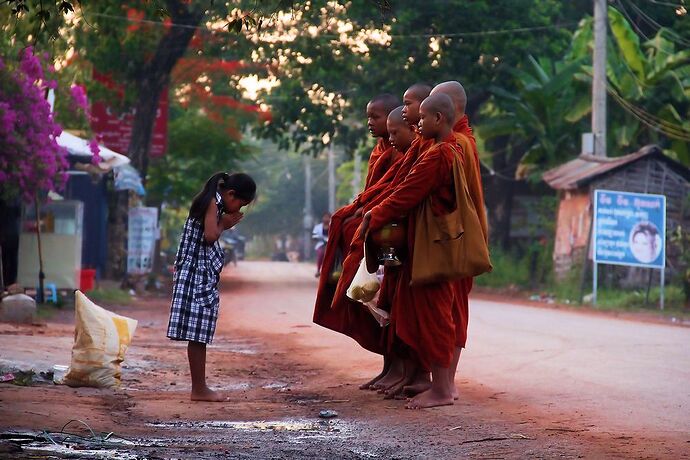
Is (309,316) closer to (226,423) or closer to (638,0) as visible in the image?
(226,423)

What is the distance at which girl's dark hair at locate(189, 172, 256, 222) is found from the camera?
7.89 meters

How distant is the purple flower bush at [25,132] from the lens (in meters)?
15.8

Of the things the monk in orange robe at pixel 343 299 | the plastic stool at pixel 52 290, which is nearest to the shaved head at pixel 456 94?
the monk in orange robe at pixel 343 299

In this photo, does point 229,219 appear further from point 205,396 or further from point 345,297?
point 205,396

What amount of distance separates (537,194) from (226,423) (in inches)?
1071

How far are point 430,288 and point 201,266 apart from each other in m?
1.55

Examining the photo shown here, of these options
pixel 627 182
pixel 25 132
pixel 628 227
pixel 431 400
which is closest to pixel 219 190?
pixel 431 400

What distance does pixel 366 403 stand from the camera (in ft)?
25.9

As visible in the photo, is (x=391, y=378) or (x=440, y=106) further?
(x=391, y=378)

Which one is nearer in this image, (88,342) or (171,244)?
(88,342)

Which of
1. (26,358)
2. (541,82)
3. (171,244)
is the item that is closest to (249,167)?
(171,244)

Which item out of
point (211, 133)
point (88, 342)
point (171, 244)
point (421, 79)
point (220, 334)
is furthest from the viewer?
point (171, 244)

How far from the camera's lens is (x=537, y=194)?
33.4 m

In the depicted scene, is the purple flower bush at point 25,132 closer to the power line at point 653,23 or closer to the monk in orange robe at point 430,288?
the monk in orange robe at point 430,288
